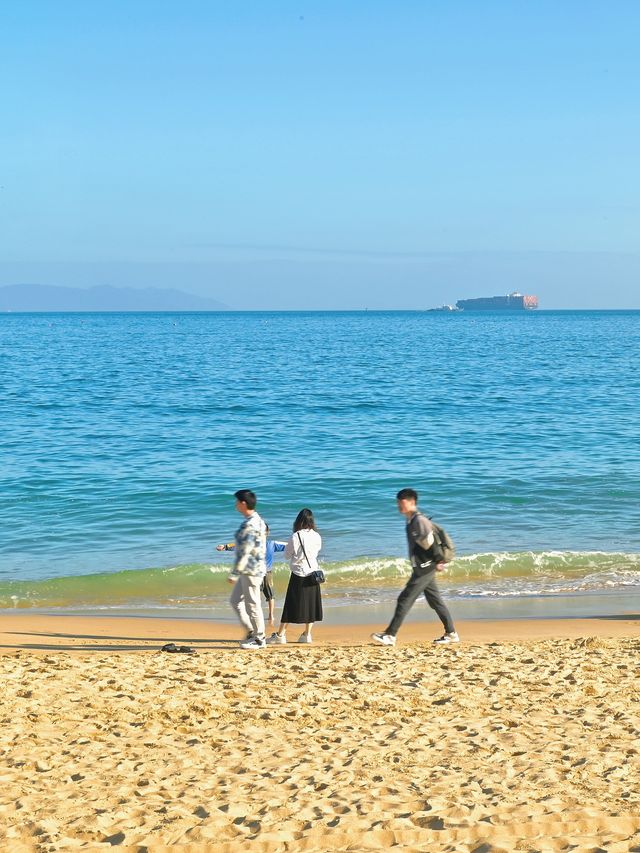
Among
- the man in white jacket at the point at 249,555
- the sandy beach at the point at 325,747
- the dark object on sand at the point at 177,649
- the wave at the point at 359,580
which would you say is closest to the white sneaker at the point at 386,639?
the sandy beach at the point at 325,747

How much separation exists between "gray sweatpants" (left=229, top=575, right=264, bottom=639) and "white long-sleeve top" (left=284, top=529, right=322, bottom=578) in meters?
0.57

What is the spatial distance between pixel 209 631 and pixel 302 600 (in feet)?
5.47

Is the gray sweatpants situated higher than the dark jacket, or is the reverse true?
the dark jacket

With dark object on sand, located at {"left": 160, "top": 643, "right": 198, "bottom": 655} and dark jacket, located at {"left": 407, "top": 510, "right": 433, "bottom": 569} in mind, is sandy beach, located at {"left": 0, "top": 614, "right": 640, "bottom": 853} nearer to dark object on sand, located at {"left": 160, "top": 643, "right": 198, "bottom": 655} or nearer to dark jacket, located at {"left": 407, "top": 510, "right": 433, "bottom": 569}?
dark object on sand, located at {"left": 160, "top": 643, "right": 198, "bottom": 655}

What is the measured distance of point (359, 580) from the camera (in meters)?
14.9

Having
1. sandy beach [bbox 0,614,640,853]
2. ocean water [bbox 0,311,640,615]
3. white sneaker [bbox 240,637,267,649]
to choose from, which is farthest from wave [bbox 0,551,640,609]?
white sneaker [bbox 240,637,267,649]

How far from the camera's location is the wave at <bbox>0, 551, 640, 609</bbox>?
46.0 ft

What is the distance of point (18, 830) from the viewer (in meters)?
5.63

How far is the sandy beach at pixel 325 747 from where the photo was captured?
18.6ft

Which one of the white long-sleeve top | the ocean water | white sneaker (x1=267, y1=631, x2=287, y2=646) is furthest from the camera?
the ocean water

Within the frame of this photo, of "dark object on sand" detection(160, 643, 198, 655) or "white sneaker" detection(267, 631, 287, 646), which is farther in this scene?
"white sneaker" detection(267, 631, 287, 646)

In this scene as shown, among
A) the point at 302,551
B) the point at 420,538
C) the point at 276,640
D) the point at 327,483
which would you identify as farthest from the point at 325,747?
the point at 327,483

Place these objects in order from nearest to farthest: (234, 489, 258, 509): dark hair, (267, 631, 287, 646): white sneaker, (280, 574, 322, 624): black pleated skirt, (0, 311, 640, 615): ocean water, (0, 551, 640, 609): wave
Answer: (234, 489, 258, 509): dark hair < (280, 574, 322, 624): black pleated skirt < (267, 631, 287, 646): white sneaker < (0, 551, 640, 609): wave < (0, 311, 640, 615): ocean water

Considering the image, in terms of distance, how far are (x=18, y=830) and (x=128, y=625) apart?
6.46 metres
